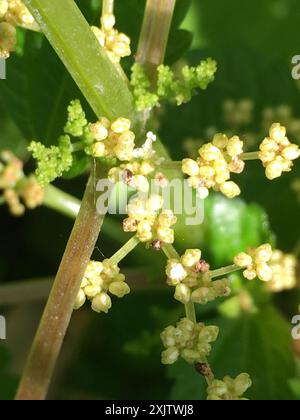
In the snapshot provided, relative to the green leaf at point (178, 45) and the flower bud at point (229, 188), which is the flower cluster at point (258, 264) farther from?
the green leaf at point (178, 45)

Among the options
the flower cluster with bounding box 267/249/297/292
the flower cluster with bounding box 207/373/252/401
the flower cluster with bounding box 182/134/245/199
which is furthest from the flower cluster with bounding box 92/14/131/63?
the flower cluster with bounding box 267/249/297/292

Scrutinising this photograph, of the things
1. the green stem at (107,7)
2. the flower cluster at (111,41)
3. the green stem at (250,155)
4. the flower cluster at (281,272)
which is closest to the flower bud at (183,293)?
the green stem at (250,155)

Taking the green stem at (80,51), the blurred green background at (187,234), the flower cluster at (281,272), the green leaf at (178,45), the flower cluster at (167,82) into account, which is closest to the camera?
the green stem at (80,51)

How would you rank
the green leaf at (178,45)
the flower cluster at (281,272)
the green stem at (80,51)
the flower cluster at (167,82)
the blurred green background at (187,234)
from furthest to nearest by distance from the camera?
the flower cluster at (281,272) < the blurred green background at (187,234) < the green leaf at (178,45) < the flower cluster at (167,82) < the green stem at (80,51)

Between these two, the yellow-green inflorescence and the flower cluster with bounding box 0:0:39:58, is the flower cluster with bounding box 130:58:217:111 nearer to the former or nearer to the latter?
the yellow-green inflorescence

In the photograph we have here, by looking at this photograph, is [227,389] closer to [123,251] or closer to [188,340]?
[188,340]

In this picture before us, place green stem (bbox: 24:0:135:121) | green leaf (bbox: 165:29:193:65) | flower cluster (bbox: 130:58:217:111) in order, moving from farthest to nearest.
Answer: green leaf (bbox: 165:29:193:65), flower cluster (bbox: 130:58:217:111), green stem (bbox: 24:0:135:121)

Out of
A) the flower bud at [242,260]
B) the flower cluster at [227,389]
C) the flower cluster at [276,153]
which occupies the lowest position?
the flower cluster at [227,389]

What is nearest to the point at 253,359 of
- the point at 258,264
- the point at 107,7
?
the point at 258,264
